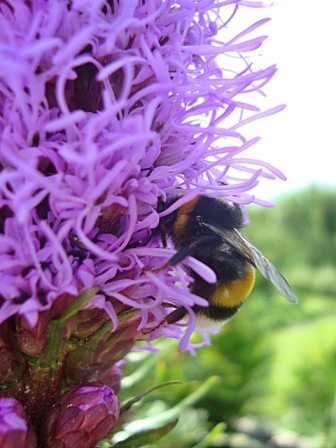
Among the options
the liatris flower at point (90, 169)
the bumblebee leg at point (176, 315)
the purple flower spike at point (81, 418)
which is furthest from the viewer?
the bumblebee leg at point (176, 315)

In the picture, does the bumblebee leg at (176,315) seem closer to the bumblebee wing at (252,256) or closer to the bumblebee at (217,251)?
the bumblebee at (217,251)

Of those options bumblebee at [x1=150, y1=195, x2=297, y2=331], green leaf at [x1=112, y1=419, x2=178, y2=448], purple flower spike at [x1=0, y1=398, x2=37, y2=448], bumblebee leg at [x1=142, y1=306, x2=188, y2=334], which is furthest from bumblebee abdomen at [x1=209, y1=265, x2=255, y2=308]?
purple flower spike at [x1=0, y1=398, x2=37, y2=448]

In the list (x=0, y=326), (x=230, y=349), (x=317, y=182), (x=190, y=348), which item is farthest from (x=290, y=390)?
(x=317, y=182)

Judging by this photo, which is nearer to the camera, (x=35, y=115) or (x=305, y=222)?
(x=35, y=115)

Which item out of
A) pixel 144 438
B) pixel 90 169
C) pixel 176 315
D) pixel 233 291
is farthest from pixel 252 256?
pixel 90 169

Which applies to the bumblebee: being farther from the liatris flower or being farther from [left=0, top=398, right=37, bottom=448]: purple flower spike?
[left=0, top=398, right=37, bottom=448]: purple flower spike

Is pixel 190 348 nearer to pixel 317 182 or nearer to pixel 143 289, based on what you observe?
pixel 143 289

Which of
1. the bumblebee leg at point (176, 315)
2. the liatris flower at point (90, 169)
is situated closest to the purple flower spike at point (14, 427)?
the liatris flower at point (90, 169)

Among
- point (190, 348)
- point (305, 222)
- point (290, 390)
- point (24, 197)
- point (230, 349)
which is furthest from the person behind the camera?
point (305, 222)
